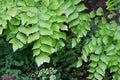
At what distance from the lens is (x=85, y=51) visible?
2674mm

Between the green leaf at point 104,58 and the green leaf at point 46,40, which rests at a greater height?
the green leaf at point 46,40

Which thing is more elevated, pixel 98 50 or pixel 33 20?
pixel 33 20

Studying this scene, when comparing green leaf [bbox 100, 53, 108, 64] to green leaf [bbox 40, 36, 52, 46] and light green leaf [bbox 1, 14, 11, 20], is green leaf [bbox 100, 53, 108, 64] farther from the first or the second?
light green leaf [bbox 1, 14, 11, 20]

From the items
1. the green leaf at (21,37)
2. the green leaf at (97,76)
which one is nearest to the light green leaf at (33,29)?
the green leaf at (21,37)

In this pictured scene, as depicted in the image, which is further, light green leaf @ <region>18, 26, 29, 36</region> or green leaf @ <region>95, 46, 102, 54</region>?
green leaf @ <region>95, 46, 102, 54</region>

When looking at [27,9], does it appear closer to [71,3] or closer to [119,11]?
[71,3]

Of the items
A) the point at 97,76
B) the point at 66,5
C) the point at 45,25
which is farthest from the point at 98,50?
the point at 45,25

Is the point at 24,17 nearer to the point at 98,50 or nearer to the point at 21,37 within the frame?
the point at 21,37

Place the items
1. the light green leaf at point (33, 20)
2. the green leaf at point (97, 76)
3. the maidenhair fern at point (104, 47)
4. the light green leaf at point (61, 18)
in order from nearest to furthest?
the light green leaf at point (33, 20) → the light green leaf at point (61, 18) → the maidenhair fern at point (104, 47) → the green leaf at point (97, 76)

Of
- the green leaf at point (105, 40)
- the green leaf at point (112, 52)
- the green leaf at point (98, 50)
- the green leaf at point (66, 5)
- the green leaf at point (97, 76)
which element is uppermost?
the green leaf at point (66, 5)

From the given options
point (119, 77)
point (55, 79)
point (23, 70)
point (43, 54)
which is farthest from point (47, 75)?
point (43, 54)

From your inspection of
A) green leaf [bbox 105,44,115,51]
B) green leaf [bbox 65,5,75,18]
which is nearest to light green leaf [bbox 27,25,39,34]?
green leaf [bbox 65,5,75,18]

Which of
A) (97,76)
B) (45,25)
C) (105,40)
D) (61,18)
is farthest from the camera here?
(97,76)

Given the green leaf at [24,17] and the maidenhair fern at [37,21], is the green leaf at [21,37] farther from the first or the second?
the green leaf at [24,17]
